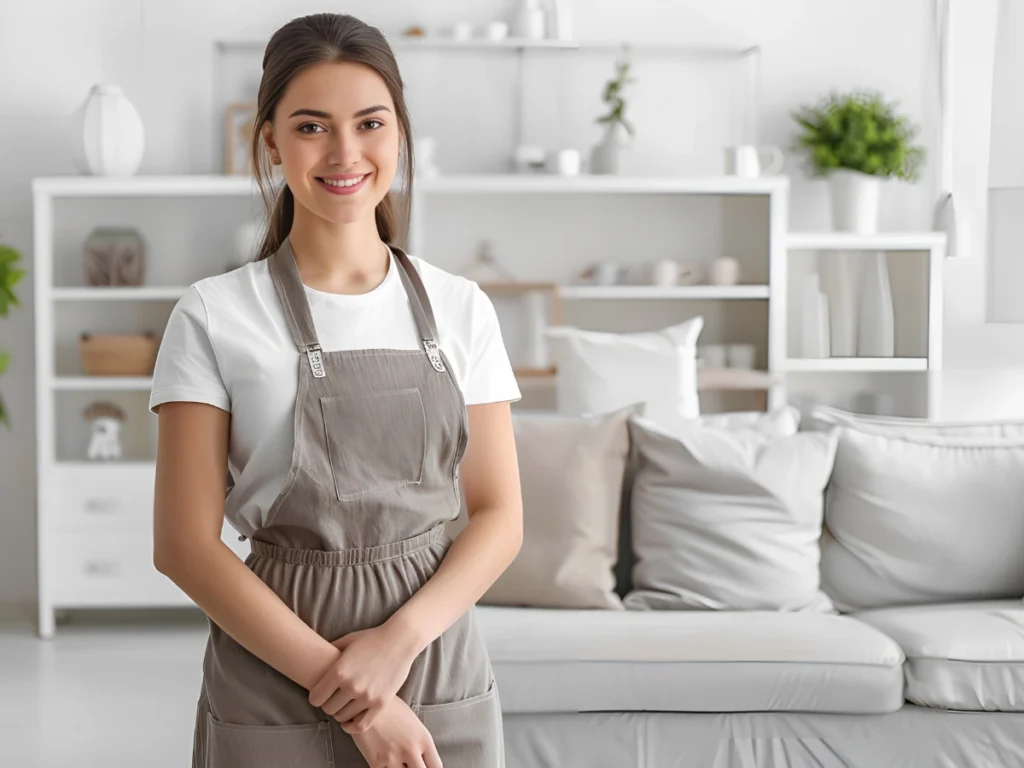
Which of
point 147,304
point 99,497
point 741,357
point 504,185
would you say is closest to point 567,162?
point 504,185

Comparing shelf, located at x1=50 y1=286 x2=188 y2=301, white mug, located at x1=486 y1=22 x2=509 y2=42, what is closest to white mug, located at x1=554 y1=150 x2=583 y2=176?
white mug, located at x1=486 y1=22 x2=509 y2=42

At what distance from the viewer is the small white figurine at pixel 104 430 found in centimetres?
420

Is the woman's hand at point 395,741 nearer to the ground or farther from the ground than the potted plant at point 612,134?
nearer to the ground

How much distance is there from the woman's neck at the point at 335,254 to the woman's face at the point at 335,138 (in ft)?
0.11

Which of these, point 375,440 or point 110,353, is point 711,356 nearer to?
point 110,353

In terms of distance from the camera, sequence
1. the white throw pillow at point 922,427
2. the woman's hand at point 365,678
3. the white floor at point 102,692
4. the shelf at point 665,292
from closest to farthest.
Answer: the woman's hand at point 365,678 < the white throw pillow at point 922,427 < the white floor at point 102,692 < the shelf at point 665,292

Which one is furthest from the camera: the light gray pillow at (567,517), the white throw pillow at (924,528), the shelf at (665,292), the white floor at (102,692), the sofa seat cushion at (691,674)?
the shelf at (665,292)

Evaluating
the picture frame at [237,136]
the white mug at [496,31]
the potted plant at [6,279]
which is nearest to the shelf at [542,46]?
the white mug at [496,31]

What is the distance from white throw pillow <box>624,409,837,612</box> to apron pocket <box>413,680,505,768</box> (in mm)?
1416

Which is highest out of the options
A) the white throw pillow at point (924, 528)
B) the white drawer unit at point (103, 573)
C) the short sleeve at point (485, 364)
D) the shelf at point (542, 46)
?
the shelf at point (542, 46)

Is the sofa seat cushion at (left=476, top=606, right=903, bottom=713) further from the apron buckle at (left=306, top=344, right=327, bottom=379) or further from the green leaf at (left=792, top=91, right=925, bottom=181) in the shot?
the green leaf at (left=792, top=91, right=925, bottom=181)

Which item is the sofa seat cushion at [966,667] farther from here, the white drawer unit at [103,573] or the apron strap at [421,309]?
the white drawer unit at [103,573]

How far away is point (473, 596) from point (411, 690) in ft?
0.35

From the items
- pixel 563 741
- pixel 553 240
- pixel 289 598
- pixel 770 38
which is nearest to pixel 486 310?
pixel 289 598
